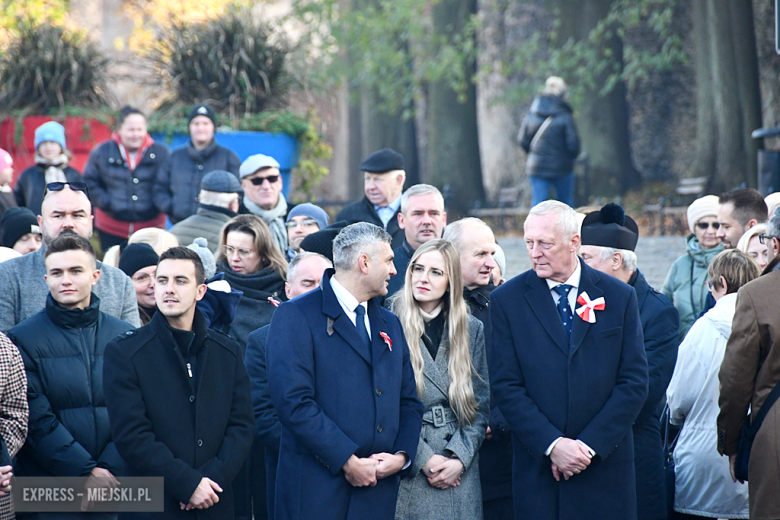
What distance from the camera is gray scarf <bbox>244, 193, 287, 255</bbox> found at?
7225 mm

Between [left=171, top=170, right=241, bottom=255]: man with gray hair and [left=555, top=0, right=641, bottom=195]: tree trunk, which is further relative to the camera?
[left=555, top=0, right=641, bottom=195]: tree trunk

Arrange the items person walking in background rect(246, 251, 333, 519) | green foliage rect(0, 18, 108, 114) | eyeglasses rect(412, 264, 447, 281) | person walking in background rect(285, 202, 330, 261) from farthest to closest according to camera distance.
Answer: green foliage rect(0, 18, 108, 114) < person walking in background rect(285, 202, 330, 261) < person walking in background rect(246, 251, 333, 519) < eyeglasses rect(412, 264, 447, 281)

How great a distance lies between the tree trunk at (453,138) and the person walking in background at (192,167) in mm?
9840

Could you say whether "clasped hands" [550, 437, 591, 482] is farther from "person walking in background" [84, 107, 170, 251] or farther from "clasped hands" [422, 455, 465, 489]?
"person walking in background" [84, 107, 170, 251]

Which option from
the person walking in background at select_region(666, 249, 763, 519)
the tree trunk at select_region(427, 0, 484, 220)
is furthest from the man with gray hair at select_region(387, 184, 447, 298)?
the tree trunk at select_region(427, 0, 484, 220)

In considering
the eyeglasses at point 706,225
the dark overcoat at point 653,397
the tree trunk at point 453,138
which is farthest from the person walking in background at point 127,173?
the tree trunk at point 453,138

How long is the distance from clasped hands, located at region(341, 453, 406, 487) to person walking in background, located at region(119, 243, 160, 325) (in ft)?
6.89

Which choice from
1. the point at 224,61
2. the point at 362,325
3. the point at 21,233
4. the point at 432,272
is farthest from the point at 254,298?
the point at 224,61

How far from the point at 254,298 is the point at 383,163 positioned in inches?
69.4

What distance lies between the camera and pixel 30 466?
14.9 feet

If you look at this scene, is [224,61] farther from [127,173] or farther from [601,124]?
[601,124]

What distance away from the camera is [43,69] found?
9984mm

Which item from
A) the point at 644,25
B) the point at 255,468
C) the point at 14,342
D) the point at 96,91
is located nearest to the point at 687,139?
the point at 644,25

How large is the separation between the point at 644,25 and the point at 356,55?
630 centimetres
